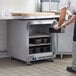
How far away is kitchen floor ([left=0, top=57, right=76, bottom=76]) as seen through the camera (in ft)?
14.0

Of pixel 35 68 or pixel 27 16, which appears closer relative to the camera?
pixel 35 68

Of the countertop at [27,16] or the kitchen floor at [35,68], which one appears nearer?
the kitchen floor at [35,68]

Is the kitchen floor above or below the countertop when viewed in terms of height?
below

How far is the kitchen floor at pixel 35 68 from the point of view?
4.26 metres

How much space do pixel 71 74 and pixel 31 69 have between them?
81 centimetres

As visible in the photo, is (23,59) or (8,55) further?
(8,55)

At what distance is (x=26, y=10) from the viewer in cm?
567

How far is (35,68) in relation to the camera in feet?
15.1

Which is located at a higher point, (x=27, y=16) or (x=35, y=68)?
(x=27, y=16)

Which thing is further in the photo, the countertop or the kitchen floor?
the countertop

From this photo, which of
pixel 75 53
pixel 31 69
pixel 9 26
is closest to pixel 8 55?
pixel 9 26

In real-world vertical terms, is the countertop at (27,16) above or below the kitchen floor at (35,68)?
above

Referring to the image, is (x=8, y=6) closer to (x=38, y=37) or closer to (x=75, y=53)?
(x=38, y=37)

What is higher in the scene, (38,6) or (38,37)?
(38,6)
